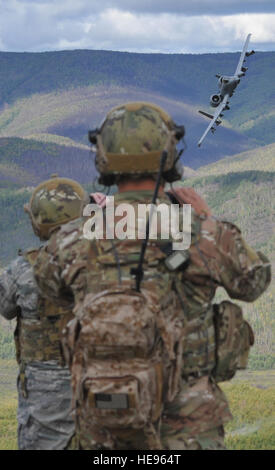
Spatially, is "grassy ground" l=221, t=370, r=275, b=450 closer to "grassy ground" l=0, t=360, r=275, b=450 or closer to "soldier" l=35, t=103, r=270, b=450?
"grassy ground" l=0, t=360, r=275, b=450

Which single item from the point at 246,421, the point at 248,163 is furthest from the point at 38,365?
the point at 248,163

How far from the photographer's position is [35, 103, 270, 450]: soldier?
4324 millimetres

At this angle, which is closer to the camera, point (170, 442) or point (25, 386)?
point (170, 442)

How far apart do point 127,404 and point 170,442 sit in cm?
61

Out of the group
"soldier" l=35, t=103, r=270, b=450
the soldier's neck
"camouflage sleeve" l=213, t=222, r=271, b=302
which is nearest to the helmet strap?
"soldier" l=35, t=103, r=270, b=450

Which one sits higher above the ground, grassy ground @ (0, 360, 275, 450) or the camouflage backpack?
the camouflage backpack

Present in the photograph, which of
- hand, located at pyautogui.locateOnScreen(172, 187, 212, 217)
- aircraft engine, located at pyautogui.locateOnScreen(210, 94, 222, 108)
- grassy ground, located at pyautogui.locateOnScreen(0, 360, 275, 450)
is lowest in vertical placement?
grassy ground, located at pyautogui.locateOnScreen(0, 360, 275, 450)

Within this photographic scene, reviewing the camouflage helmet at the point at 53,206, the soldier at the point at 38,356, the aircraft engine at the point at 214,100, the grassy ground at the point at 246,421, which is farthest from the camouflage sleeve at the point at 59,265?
the aircraft engine at the point at 214,100

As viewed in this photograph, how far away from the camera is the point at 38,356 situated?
22.5 ft

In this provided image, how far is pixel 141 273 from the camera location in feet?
14.9

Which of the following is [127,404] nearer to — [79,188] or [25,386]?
[25,386]

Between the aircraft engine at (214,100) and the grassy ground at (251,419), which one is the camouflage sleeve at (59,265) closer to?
the grassy ground at (251,419)
